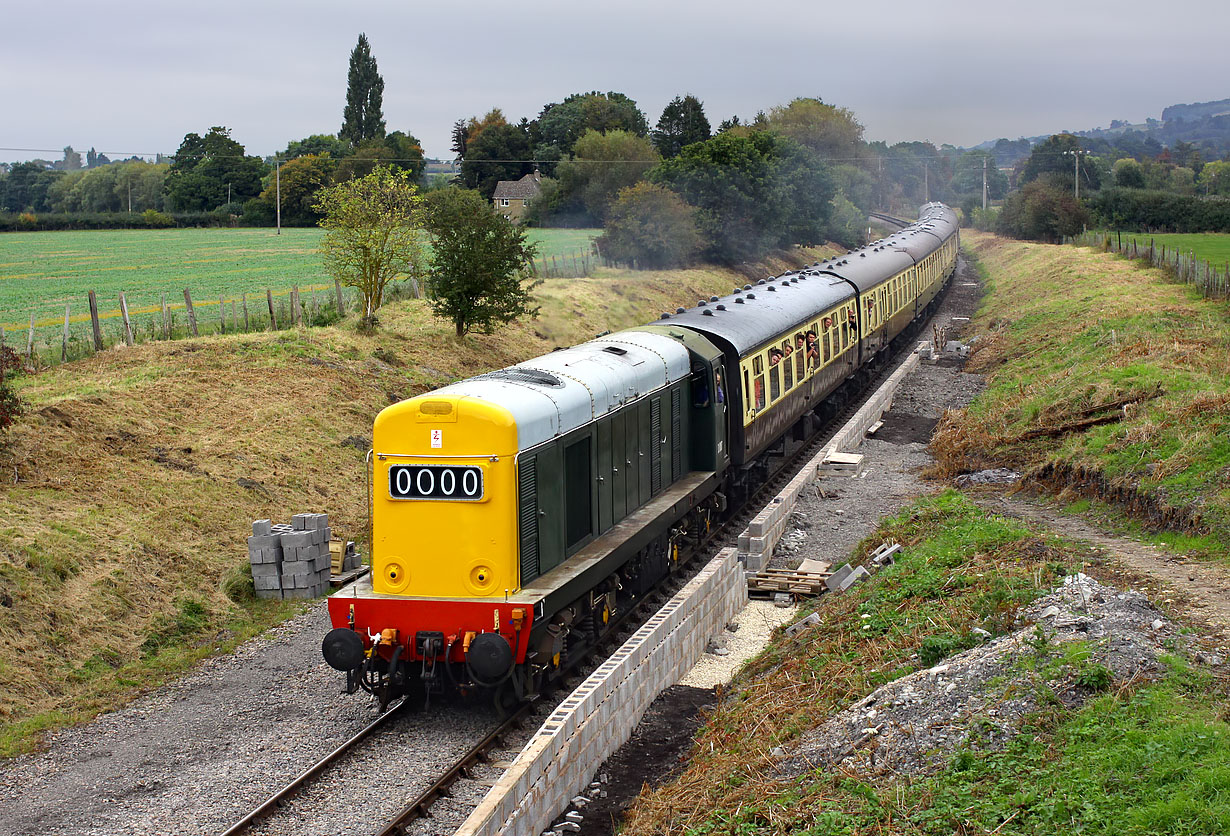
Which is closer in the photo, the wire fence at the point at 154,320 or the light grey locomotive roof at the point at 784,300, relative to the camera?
the light grey locomotive roof at the point at 784,300

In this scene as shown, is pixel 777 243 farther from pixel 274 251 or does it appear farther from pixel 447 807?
pixel 447 807

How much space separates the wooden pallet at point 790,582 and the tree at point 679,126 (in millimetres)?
85155

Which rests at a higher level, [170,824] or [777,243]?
[777,243]

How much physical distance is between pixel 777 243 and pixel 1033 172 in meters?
76.9

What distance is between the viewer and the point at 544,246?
6369 cm

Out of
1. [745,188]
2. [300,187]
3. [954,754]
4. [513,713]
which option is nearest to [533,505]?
[513,713]

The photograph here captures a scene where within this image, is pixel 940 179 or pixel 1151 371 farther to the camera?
Result: pixel 940 179

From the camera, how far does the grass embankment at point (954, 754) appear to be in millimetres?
7637

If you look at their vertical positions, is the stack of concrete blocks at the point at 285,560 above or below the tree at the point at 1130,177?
below

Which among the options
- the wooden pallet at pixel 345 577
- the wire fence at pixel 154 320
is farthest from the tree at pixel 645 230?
the wooden pallet at pixel 345 577

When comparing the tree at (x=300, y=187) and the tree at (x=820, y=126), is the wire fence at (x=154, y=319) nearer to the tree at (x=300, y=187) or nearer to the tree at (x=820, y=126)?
the tree at (x=300, y=187)

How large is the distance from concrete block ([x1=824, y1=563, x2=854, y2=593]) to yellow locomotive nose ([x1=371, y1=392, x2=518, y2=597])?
5.82m

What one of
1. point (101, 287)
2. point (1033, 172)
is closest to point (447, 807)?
point (101, 287)

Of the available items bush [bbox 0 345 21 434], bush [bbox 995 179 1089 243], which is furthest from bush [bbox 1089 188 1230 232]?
bush [bbox 0 345 21 434]
